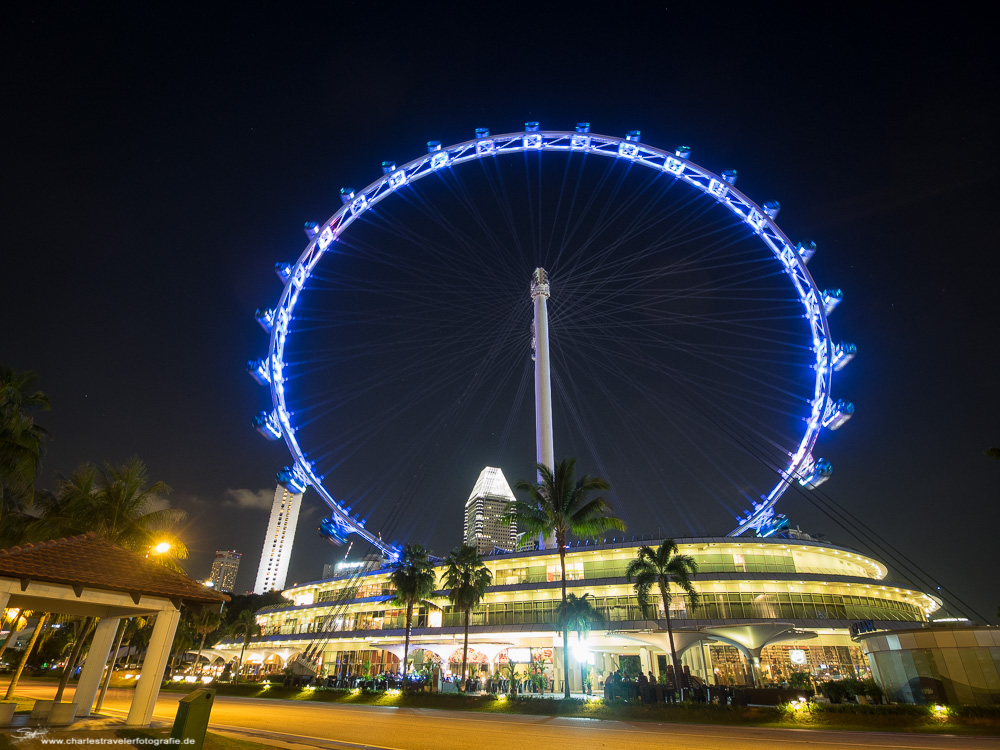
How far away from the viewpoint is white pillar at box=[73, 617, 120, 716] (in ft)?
51.0

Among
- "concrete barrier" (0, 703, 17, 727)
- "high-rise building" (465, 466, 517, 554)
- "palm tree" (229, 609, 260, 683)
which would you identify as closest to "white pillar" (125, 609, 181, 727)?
"concrete barrier" (0, 703, 17, 727)

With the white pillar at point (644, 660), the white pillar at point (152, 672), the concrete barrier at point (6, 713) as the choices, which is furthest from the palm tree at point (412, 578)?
the concrete barrier at point (6, 713)

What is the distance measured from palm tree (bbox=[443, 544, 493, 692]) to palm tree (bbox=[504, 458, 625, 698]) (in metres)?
10.7

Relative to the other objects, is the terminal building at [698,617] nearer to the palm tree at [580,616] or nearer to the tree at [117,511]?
the palm tree at [580,616]

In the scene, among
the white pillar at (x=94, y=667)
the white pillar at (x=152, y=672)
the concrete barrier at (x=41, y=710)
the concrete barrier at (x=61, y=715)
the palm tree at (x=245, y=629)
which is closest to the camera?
the concrete barrier at (x=61, y=715)

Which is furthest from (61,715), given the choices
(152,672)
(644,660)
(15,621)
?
(644,660)

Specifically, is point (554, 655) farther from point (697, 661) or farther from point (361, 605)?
point (361, 605)

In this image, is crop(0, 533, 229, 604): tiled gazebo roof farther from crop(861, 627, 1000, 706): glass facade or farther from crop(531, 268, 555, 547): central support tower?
crop(531, 268, 555, 547): central support tower

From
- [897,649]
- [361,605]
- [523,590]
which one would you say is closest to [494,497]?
[361,605]

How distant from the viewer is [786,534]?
2217 inches

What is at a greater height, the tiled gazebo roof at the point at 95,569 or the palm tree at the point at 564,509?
the palm tree at the point at 564,509

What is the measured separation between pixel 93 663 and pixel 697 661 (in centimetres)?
3956

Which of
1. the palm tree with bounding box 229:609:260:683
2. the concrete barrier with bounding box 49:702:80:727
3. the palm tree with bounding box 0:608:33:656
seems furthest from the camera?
the palm tree with bounding box 229:609:260:683

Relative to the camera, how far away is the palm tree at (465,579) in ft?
135
